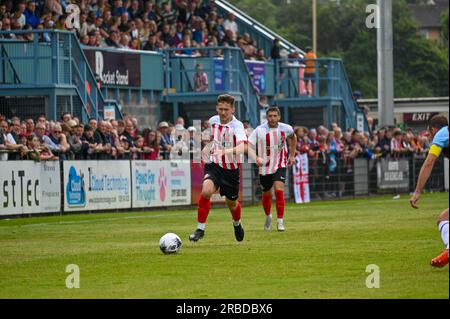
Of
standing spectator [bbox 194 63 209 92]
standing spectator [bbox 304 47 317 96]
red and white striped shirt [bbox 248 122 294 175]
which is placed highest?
standing spectator [bbox 304 47 317 96]

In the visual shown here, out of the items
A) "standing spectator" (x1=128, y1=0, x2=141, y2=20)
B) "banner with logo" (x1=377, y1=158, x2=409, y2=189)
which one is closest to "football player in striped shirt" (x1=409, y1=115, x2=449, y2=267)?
"standing spectator" (x1=128, y1=0, x2=141, y2=20)

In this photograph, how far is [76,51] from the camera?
32625 millimetres

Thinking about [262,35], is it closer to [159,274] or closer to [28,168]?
[28,168]

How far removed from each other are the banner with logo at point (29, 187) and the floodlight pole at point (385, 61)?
1830cm

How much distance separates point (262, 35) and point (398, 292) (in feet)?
125

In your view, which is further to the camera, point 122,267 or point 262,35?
point 262,35

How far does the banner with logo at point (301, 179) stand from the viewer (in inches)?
1422

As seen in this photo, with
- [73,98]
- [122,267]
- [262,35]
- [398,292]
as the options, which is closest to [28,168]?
[73,98]

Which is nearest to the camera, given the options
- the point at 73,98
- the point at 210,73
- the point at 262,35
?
the point at 73,98

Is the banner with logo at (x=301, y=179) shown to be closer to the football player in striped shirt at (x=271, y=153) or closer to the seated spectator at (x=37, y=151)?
the seated spectator at (x=37, y=151)

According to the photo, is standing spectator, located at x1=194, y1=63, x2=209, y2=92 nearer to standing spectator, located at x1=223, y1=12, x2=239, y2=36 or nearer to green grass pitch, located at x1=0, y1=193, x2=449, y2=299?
standing spectator, located at x1=223, y1=12, x2=239, y2=36

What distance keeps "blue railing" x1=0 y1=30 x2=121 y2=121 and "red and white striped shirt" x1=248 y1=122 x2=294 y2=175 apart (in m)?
9.76

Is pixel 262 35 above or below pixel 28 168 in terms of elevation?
above

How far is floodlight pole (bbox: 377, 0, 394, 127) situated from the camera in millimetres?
42344
